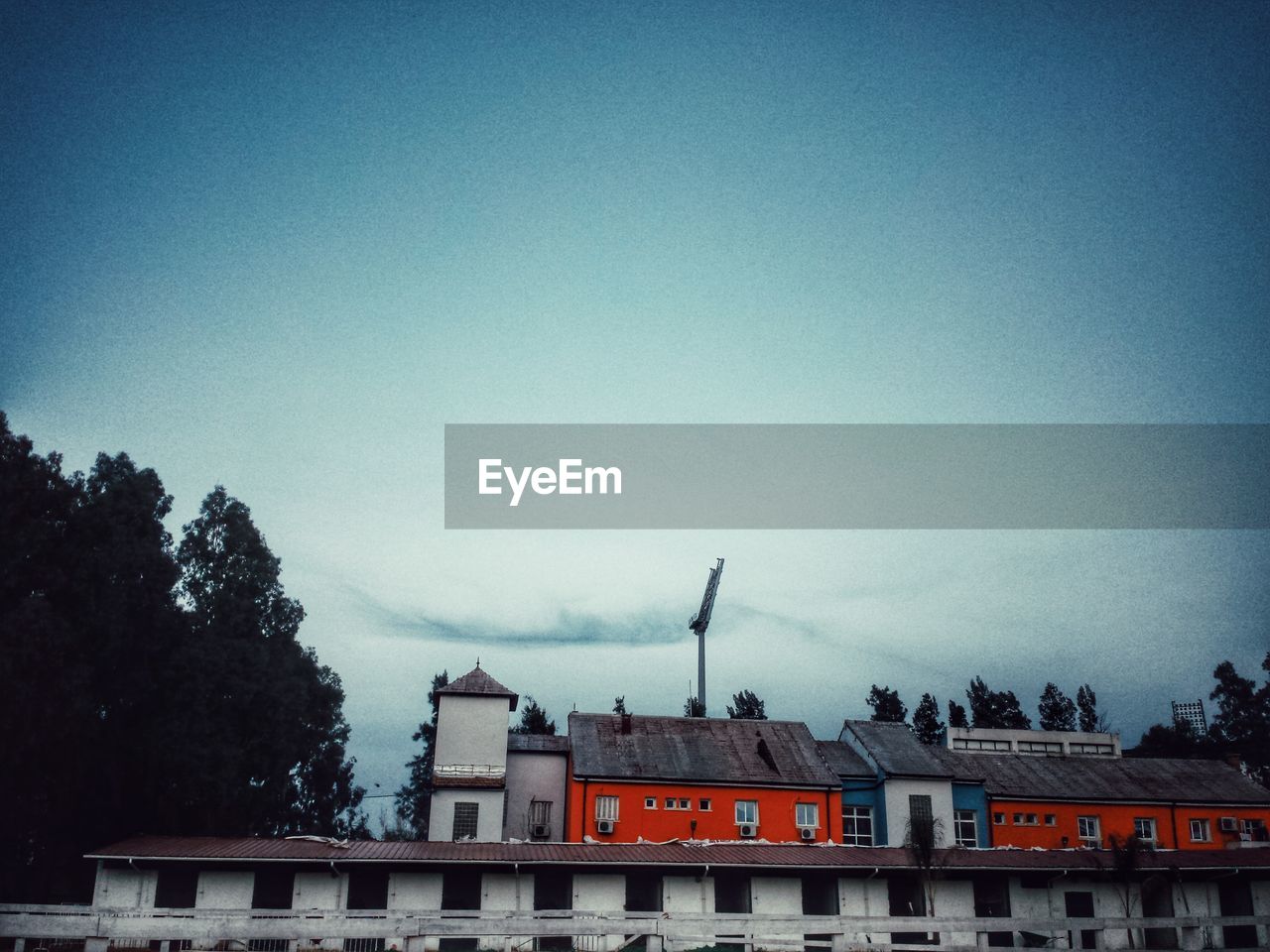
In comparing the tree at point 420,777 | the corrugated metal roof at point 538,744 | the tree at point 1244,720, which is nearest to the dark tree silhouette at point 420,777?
the tree at point 420,777

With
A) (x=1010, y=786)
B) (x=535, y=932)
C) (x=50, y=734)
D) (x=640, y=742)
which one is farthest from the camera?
(x=1010, y=786)

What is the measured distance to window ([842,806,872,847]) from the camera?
45.7 metres

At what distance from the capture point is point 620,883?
3566 centimetres

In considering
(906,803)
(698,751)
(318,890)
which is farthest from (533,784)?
(906,803)

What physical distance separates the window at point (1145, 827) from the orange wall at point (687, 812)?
17314 mm

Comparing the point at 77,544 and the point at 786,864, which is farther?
the point at 77,544

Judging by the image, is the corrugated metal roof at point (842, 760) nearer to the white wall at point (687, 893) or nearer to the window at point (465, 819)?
the white wall at point (687, 893)

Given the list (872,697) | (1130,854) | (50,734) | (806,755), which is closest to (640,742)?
(806,755)

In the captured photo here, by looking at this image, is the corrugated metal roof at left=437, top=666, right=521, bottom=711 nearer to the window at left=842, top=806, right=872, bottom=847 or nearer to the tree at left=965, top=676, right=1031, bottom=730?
the window at left=842, top=806, right=872, bottom=847

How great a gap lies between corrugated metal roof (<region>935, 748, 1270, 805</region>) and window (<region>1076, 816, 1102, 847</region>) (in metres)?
1.10

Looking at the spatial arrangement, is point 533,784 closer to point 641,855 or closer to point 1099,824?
point 641,855

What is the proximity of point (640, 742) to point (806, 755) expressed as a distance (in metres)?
8.12

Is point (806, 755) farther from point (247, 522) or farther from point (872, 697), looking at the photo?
point (872, 697)

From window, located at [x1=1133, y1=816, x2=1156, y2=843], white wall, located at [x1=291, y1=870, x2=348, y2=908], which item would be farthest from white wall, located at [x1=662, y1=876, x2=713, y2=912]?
window, located at [x1=1133, y1=816, x2=1156, y2=843]
